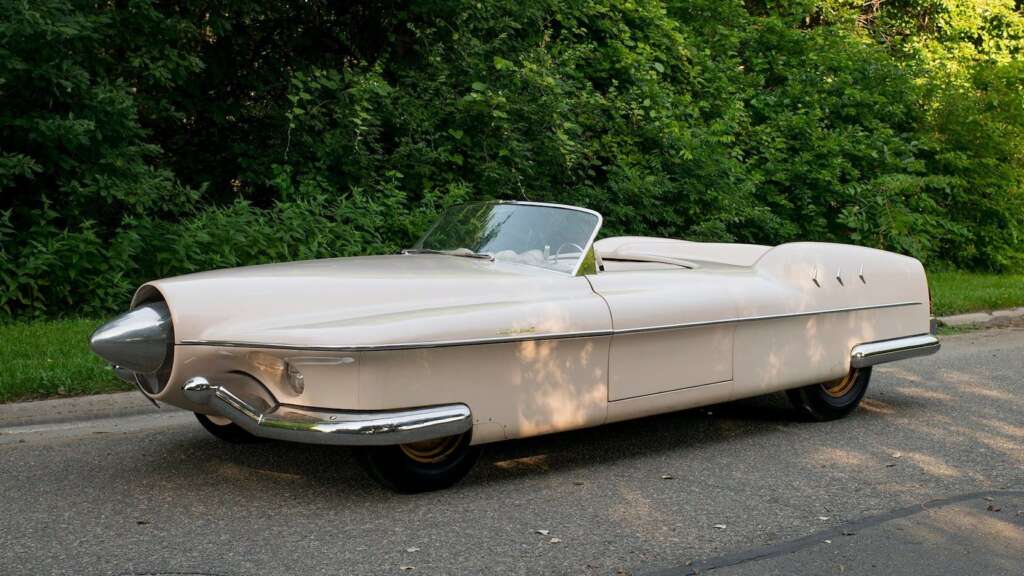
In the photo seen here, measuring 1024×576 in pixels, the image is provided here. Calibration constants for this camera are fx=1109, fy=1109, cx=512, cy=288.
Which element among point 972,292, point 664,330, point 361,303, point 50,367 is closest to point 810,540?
point 664,330

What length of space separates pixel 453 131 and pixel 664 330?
7.85 m

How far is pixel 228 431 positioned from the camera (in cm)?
585

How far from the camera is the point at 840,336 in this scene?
22.0ft

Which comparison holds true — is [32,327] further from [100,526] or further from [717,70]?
[717,70]

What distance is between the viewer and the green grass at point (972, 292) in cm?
1223

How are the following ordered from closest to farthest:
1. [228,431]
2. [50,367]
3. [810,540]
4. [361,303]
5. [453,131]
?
[810,540], [361,303], [228,431], [50,367], [453,131]

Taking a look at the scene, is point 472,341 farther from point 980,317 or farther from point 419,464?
point 980,317

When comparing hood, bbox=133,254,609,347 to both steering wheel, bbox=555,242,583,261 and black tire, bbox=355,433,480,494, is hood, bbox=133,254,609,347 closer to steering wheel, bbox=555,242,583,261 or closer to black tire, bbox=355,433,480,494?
steering wheel, bbox=555,242,583,261

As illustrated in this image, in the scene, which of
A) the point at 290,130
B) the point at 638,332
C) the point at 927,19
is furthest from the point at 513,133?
the point at 927,19

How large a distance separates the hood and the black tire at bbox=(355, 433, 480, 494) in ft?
1.89

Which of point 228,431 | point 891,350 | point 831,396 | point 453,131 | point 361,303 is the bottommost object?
point 831,396

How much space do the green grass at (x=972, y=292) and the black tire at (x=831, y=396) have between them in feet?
16.9

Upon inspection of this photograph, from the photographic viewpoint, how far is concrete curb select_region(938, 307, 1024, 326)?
11.6 meters

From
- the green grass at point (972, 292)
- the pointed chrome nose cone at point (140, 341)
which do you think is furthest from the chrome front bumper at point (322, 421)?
the green grass at point (972, 292)
